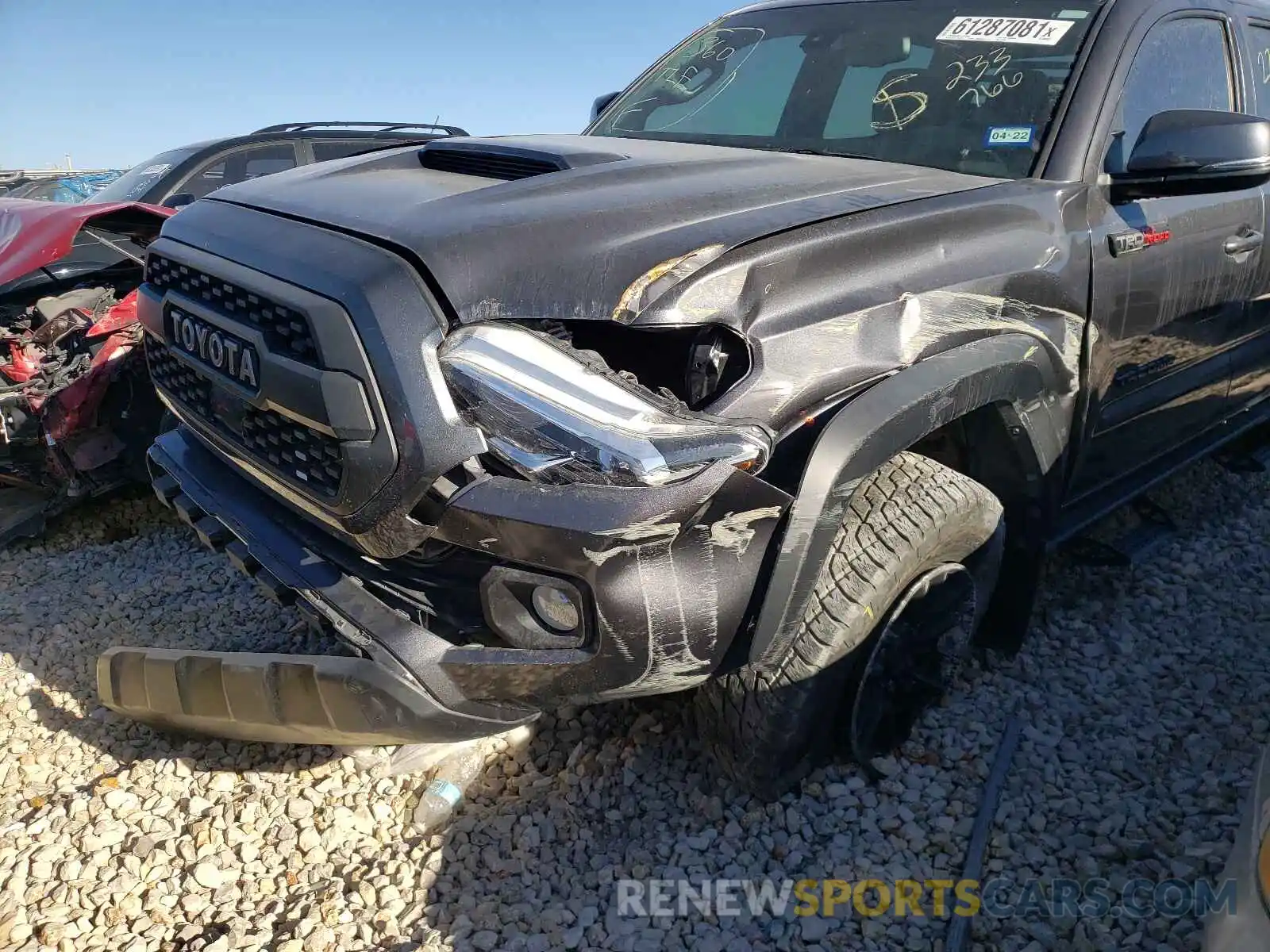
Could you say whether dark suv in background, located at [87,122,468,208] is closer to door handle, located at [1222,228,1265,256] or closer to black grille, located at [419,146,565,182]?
black grille, located at [419,146,565,182]

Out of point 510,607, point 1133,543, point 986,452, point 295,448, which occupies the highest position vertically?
point 295,448

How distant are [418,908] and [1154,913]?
163cm

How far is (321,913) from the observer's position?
6.87 feet

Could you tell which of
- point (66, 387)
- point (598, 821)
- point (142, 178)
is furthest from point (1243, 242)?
point (142, 178)

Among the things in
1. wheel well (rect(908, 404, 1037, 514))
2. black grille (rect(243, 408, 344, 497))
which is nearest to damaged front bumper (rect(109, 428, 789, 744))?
black grille (rect(243, 408, 344, 497))

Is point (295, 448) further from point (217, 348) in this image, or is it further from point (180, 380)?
point (180, 380)

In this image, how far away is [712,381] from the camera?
183 cm

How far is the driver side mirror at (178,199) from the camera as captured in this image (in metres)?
5.52

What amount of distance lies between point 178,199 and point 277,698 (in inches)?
183

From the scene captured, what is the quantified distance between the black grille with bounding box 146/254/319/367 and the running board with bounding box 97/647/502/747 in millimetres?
615

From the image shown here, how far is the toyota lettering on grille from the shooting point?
75.5 inches

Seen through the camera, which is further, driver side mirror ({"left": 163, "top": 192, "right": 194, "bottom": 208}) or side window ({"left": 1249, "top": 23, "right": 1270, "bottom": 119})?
driver side mirror ({"left": 163, "top": 192, "right": 194, "bottom": 208})

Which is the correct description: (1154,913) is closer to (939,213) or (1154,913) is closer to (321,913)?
(939,213)

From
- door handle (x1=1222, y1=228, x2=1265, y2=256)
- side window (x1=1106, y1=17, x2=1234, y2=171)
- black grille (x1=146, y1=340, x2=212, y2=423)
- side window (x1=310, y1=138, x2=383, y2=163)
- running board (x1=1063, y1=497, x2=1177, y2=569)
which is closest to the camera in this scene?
black grille (x1=146, y1=340, x2=212, y2=423)
